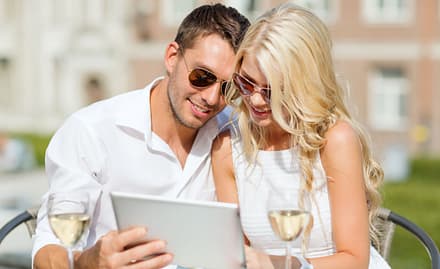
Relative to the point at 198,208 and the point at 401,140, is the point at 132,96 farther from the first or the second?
the point at 401,140

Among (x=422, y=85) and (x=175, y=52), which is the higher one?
(x=175, y=52)

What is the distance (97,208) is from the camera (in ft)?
9.22

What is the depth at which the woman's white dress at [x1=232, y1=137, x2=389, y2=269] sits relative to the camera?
2.75 metres

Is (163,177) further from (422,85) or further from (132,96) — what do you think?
(422,85)

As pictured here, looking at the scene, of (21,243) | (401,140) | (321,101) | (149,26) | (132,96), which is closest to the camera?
(321,101)

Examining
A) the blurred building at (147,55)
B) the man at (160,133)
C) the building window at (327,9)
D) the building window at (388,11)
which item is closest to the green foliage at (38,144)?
the blurred building at (147,55)

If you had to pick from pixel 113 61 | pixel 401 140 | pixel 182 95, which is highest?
pixel 182 95

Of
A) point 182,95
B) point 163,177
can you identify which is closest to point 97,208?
point 163,177

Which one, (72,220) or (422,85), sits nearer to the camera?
(72,220)

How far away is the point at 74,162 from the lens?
2.70 meters

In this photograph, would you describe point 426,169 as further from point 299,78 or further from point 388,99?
point 299,78

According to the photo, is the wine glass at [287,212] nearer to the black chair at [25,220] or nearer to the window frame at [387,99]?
the black chair at [25,220]

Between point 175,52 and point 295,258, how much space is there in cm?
83

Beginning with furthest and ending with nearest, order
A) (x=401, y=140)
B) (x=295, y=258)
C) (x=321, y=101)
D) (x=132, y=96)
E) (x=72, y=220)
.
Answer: (x=401, y=140) → (x=132, y=96) → (x=321, y=101) → (x=295, y=258) → (x=72, y=220)
